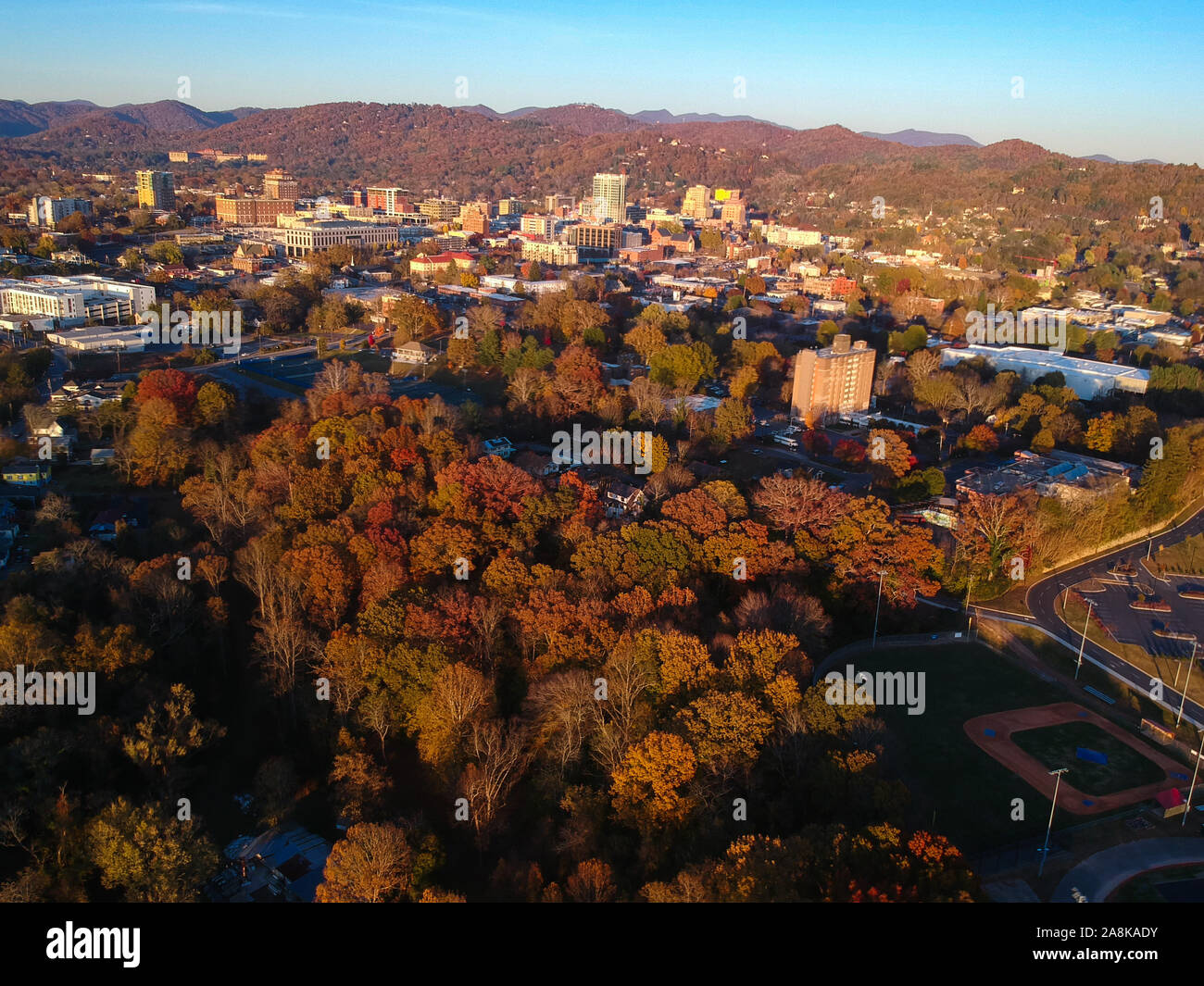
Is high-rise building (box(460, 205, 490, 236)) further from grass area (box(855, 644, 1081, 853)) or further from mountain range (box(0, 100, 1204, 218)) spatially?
grass area (box(855, 644, 1081, 853))

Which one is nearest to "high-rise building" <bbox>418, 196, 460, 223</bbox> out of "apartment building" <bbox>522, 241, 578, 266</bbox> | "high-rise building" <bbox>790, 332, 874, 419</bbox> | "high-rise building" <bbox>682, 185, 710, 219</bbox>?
"apartment building" <bbox>522, 241, 578, 266</bbox>

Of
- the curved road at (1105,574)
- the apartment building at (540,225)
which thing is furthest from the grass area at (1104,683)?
the apartment building at (540,225)

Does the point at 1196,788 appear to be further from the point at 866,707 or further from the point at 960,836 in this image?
the point at 866,707

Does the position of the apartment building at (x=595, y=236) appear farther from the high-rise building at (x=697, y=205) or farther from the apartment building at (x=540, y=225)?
the high-rise building at (x=697, y=205)

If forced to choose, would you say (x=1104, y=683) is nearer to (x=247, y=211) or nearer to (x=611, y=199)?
(x=247, y=211)

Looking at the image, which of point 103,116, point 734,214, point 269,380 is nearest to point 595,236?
point 734,214

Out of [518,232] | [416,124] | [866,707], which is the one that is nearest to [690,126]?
[416,124]
